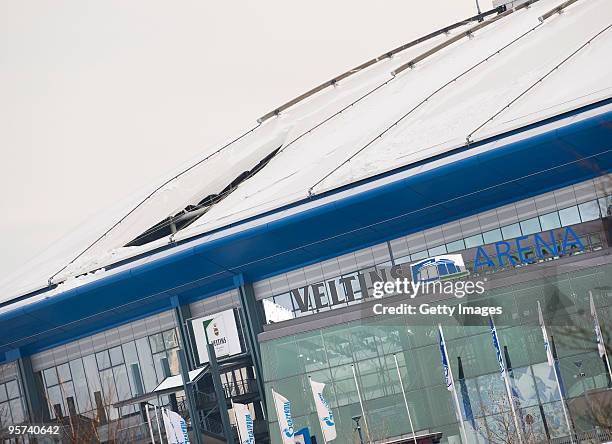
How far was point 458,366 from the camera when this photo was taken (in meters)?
45.2

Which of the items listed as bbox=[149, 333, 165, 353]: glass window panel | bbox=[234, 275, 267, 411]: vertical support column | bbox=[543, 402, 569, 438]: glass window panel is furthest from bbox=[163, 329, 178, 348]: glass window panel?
bbox=[543, 402, 569, 438]: glass window panel

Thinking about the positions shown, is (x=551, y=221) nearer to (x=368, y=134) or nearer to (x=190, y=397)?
(x=368, y=134)

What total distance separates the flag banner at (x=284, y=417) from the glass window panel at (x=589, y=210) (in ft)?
50.7

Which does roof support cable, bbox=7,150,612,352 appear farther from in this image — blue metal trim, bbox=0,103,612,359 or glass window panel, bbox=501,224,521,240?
glass window panel, bbox=501,224,521,240

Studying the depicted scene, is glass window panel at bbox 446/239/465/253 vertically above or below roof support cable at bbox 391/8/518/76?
below

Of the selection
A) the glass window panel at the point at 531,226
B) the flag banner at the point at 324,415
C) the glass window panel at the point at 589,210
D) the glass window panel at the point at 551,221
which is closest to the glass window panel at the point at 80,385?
the flag banner at the point at 324,415

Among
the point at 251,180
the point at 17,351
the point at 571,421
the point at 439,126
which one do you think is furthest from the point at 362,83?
the point at 571,421

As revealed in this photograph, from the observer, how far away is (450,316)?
46.1 m

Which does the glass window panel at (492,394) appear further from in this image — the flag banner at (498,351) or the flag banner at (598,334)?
the flag banner at (598,334)

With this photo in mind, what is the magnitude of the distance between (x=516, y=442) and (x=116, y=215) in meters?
31.0

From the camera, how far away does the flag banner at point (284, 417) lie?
45.0m

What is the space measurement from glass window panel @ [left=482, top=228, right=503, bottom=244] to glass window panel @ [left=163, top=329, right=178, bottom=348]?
52.2 feet

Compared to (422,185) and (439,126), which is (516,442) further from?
(439,126)

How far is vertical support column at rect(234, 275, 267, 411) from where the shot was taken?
193ft
